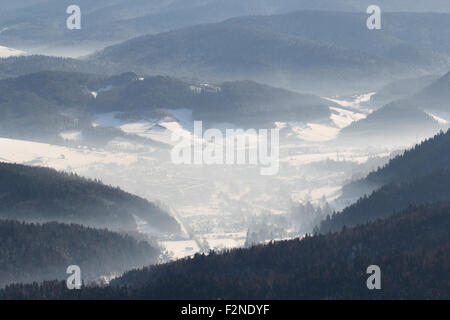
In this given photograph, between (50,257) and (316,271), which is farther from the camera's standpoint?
(50,257)

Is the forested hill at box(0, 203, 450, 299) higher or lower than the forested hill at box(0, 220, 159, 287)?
lower

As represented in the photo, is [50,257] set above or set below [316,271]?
above

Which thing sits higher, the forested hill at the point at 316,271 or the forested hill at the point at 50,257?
the forested hill at the point at 50,257

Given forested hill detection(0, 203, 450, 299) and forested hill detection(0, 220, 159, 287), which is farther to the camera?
forested hill detection(0, 220, 159, 287)

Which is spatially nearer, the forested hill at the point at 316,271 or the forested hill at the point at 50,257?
the forested hill at the point at 316,271
